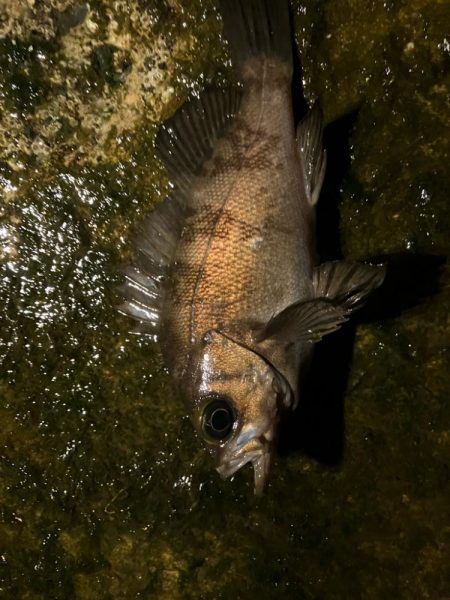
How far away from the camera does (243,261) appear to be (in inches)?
88.5

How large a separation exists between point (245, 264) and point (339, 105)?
2.96 ft

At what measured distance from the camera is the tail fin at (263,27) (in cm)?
239

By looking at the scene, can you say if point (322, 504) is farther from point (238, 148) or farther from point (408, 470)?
point (238, 148)

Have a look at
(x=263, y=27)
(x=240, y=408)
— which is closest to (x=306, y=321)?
(x=240, y=408)

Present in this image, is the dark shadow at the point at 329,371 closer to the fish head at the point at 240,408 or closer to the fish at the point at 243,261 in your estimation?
the fish at the point at 243,261

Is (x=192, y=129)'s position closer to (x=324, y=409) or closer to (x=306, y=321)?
(x=306, y=321)

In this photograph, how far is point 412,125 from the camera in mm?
2572

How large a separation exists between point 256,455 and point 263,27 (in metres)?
1.64

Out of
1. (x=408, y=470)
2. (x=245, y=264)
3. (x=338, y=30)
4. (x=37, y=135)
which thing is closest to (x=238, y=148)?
(x=245, y=264)

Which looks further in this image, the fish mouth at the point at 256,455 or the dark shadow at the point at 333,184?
the dark shadow at the point at 333,184

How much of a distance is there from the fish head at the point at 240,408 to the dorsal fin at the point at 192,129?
0.74m

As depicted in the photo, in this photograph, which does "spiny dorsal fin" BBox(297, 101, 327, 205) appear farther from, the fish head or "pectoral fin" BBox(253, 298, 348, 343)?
the fish head

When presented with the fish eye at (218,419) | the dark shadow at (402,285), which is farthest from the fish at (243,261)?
the dark shadow at (402,285)

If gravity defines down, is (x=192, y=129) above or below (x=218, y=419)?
above
